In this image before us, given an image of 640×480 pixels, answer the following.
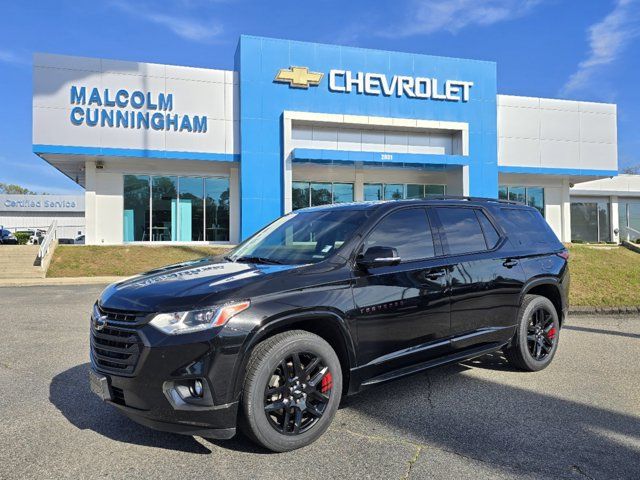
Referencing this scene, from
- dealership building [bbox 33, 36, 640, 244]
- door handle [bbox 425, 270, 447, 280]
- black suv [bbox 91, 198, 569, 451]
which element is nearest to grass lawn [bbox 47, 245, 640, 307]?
dealership building [bbox 33, 36, 640, 244]

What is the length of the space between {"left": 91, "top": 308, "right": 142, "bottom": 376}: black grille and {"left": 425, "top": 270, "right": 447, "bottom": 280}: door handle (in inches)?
92.0

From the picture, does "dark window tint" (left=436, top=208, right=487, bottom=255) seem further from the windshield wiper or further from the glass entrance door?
the glass entrance door

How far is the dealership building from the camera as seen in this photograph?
65.3ft

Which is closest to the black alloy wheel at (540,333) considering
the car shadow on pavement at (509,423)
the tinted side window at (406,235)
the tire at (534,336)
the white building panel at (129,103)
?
the tire at (534,336)

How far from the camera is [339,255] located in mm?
3744

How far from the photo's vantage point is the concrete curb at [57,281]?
1405 cm

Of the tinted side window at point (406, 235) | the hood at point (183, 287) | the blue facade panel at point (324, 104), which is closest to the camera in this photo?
the hood at point (183, 287)

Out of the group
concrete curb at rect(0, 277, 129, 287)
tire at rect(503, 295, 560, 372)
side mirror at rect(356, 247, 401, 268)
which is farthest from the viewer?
concrete curb at rect(0, 277, 129, 287)

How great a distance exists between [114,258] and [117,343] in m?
15.8

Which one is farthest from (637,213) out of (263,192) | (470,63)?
(263,192)

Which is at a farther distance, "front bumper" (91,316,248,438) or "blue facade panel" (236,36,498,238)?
"blue facade panel" (236,36,498,238)

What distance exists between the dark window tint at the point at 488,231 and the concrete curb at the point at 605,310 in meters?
5.07

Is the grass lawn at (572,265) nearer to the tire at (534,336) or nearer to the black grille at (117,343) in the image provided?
the tire at (534,336)

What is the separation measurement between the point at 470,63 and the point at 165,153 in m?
15.7
